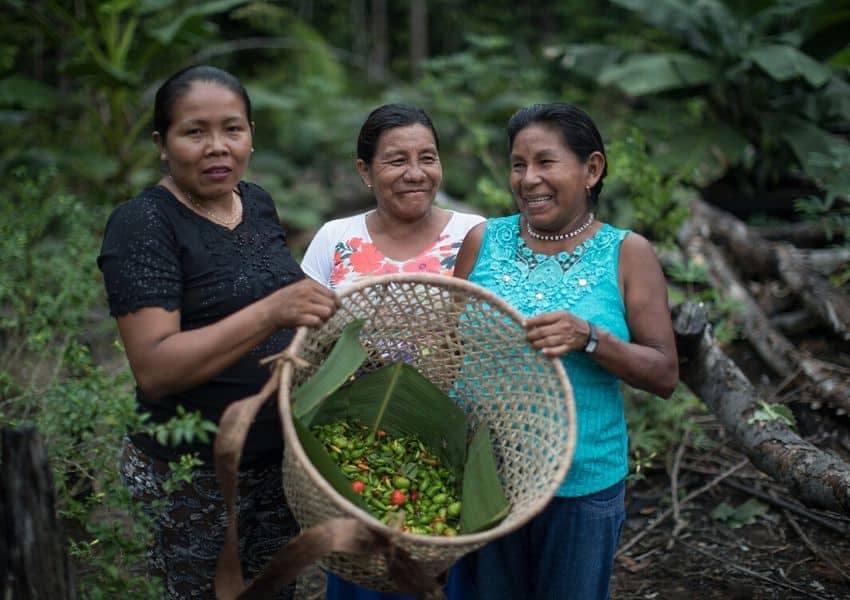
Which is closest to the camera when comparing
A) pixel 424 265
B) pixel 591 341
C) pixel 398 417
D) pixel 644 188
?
pixel 591 341

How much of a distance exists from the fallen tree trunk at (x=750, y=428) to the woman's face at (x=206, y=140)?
5.63ft

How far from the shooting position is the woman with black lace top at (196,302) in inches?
73.3

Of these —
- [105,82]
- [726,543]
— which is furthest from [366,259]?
[105,82]

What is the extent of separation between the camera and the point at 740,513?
3.43 meters

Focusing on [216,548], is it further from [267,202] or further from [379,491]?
[267,202]

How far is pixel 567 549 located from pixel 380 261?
96cm

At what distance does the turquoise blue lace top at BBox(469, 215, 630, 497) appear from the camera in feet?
6.62

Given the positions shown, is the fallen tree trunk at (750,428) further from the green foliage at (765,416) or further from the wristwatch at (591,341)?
the wristwatch at (591,341)

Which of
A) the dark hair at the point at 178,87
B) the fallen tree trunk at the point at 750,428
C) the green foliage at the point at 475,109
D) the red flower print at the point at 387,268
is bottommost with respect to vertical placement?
the fallen tree trunk at the point at 750,428

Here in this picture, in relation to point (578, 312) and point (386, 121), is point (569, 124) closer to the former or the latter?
point (578, 312)

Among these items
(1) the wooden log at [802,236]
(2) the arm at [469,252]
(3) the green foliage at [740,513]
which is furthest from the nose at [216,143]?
(1) the wooden log at [802,236]

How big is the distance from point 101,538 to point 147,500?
259 millimetres

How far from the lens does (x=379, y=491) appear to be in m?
2.04

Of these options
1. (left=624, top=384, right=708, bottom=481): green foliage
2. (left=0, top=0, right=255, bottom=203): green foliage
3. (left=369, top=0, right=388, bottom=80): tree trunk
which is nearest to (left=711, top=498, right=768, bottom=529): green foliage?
(left=624, top=384, right=708, bottom=481): green foliage
